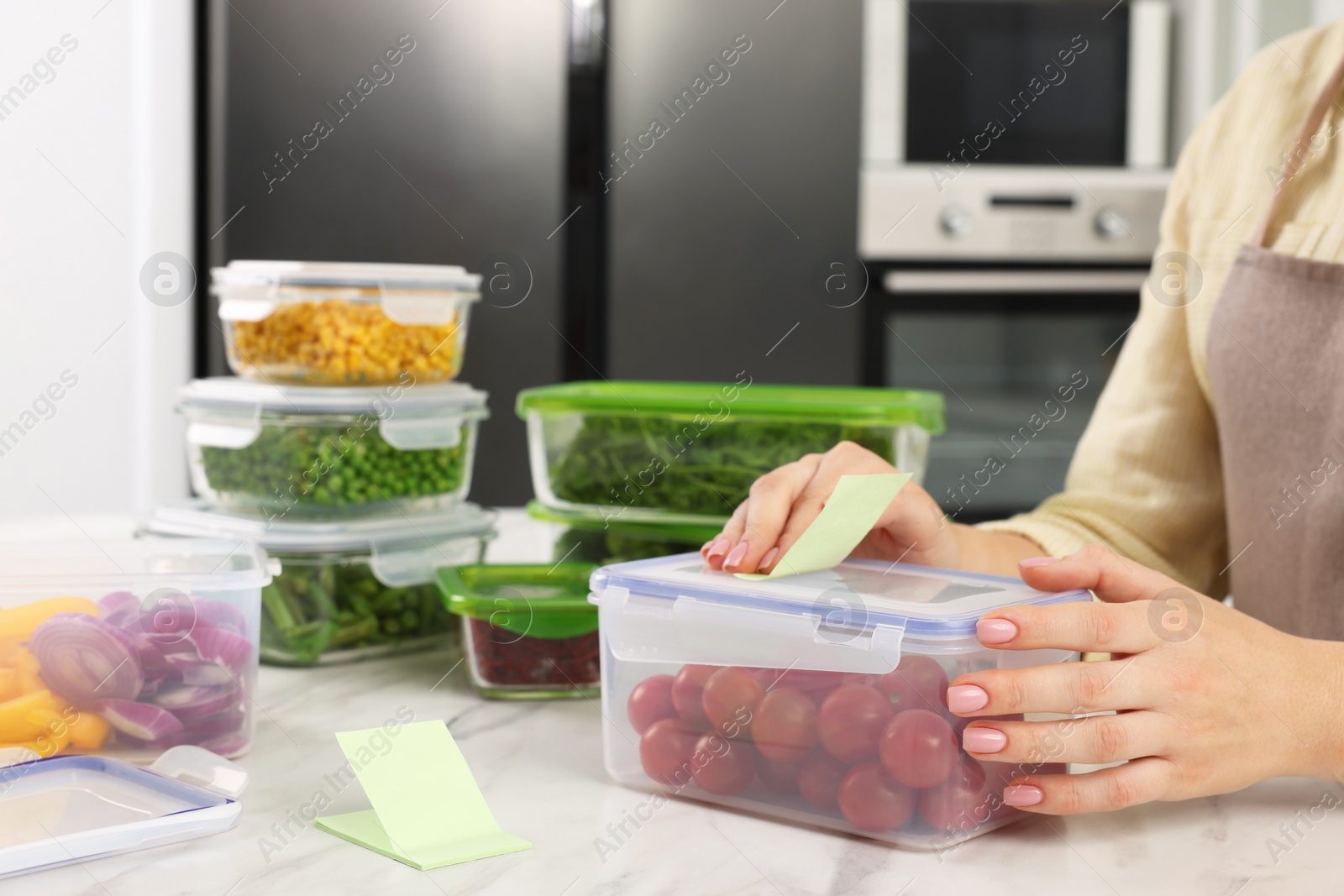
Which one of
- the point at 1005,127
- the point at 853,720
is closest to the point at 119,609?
the point at 853,720

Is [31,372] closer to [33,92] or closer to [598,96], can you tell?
[33,92]

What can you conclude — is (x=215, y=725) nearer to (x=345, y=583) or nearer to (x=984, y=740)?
(x=345, y=583)

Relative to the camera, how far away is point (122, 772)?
65 cm

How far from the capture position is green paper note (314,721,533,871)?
60cm

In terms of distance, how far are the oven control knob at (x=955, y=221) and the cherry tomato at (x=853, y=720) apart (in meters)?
1.78

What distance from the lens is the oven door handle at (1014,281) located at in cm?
223

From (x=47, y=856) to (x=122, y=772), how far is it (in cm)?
10

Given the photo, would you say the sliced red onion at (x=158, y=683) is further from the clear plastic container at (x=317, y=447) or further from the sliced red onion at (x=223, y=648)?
the clear plastic container at (x=317, y=447)

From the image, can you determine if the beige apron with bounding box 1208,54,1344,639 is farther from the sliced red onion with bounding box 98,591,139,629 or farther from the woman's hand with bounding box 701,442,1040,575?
the sliced red onion with bounding box 98,591,139,629

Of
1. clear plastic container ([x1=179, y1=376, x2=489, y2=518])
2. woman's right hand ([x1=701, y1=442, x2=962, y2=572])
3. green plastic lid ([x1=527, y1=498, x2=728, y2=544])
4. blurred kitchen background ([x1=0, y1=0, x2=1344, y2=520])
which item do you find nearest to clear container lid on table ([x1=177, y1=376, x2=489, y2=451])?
clear plastic container ([x1=179, y1=376, x2=489, y2=518])

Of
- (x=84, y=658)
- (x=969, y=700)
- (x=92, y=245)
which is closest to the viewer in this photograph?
(x=969, y=700)

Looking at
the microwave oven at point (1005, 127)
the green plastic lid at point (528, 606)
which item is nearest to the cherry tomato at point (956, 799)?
the green plastic lid at point (528, 606)

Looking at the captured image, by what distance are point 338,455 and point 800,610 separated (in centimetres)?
53

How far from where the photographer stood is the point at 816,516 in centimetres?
76
